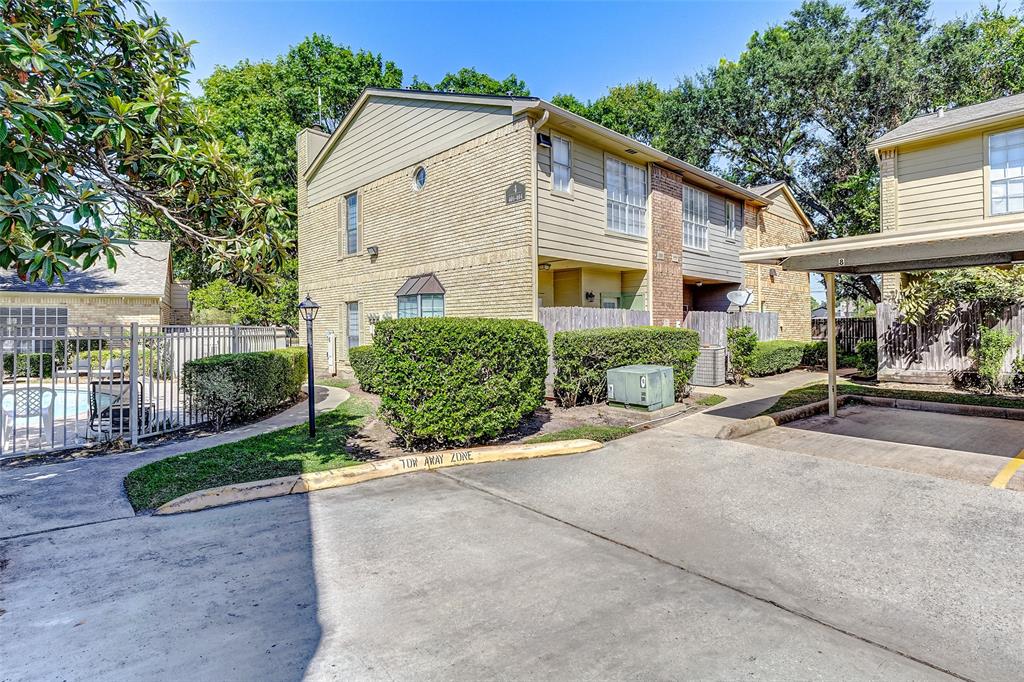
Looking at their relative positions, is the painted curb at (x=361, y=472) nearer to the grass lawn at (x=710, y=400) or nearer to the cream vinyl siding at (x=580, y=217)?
the grass lawn at (x=710, y=400)

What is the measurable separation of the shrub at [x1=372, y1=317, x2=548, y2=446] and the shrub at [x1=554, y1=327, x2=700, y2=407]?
116 inches

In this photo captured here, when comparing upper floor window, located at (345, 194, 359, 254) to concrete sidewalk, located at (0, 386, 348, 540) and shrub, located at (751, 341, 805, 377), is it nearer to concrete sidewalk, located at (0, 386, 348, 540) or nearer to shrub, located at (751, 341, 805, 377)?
concrete sidewalk, located at (0, 386, 348, 540)

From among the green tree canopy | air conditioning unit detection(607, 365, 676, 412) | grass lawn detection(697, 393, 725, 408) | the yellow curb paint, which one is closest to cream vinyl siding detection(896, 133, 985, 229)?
grass lawn detection(697, 393, 725, 408)

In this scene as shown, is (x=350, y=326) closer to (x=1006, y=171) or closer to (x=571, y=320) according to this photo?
(x=571, y=320)

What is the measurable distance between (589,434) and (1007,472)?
501 cm

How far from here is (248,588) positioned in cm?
353

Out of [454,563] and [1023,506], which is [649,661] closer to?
[454,563]

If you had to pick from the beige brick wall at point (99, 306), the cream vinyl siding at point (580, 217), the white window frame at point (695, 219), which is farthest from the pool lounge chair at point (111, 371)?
the white window frame at point (695, 219)

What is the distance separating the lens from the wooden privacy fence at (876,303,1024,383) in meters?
11.4

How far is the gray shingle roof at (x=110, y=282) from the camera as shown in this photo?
19.5m

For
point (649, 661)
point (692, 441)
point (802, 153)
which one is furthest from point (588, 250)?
point (802, 153)

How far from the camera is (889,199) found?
43.8 ft

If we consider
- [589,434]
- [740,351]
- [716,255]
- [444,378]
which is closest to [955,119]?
[716,255]

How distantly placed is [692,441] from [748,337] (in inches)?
306
